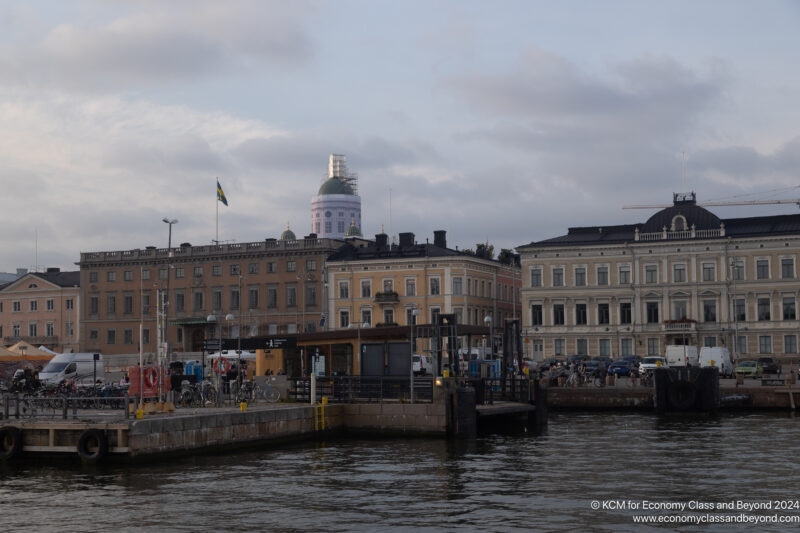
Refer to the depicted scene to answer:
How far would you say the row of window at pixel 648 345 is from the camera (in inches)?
3684

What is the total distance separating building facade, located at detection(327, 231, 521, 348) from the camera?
349 feet

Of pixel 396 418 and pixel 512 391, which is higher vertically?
pixel 512 391

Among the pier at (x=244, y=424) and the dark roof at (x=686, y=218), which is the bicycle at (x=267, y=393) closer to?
the pier at (x=244, y=424)

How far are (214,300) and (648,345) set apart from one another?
147 feet

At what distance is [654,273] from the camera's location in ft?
323

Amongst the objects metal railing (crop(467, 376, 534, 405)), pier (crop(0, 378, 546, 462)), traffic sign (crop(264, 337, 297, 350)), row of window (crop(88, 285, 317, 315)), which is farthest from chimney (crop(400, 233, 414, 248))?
pier (crop(0, 378, 546, 462))

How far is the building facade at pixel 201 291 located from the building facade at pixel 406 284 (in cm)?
229

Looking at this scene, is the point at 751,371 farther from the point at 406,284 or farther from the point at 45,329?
the point at 45,329

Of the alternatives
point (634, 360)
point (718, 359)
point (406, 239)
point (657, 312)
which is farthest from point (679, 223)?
point (406, 239)

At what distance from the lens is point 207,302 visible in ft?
380

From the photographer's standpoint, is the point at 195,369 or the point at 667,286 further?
the point at 667,286

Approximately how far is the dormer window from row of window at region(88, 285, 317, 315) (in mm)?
35464

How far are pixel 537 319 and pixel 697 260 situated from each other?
50.3 ft

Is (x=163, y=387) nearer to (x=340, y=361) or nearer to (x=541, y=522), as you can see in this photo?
(x=340, y=361)
